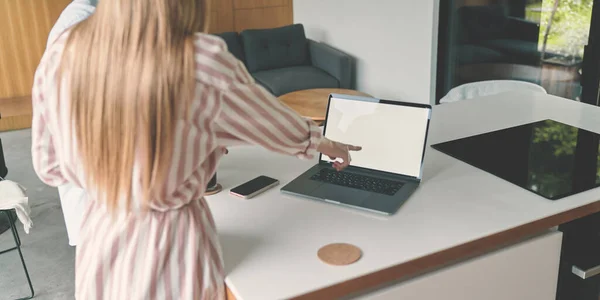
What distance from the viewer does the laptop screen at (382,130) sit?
153cm

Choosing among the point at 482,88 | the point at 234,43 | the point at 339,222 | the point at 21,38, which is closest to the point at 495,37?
the point at 482,88

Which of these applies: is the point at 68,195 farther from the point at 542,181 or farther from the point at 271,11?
the point at 271,11

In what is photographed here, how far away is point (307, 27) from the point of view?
577 centimetres

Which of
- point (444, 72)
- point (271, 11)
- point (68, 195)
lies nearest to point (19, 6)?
point (271, 11)

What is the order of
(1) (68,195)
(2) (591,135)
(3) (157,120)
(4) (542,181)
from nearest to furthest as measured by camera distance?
(3) (157,120) → (4) (542,181) → (2) (591,135) → (1) (68,195)

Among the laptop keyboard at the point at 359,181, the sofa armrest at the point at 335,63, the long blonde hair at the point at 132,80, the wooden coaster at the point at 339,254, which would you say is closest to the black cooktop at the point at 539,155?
the laptop keyboard at the point at 359,181

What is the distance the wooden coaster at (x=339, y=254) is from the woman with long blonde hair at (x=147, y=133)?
215 millimetres

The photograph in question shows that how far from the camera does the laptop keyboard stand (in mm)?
1459

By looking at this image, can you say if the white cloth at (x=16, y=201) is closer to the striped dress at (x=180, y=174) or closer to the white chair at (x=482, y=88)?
the striped dress at (x=180, y=174)

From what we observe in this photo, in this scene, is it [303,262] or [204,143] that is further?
[303,262]

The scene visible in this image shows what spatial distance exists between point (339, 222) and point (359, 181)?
0.23m

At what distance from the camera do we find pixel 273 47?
5.16 metres

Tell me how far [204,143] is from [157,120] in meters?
0.10

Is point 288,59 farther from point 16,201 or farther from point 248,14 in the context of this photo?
point 16,201
